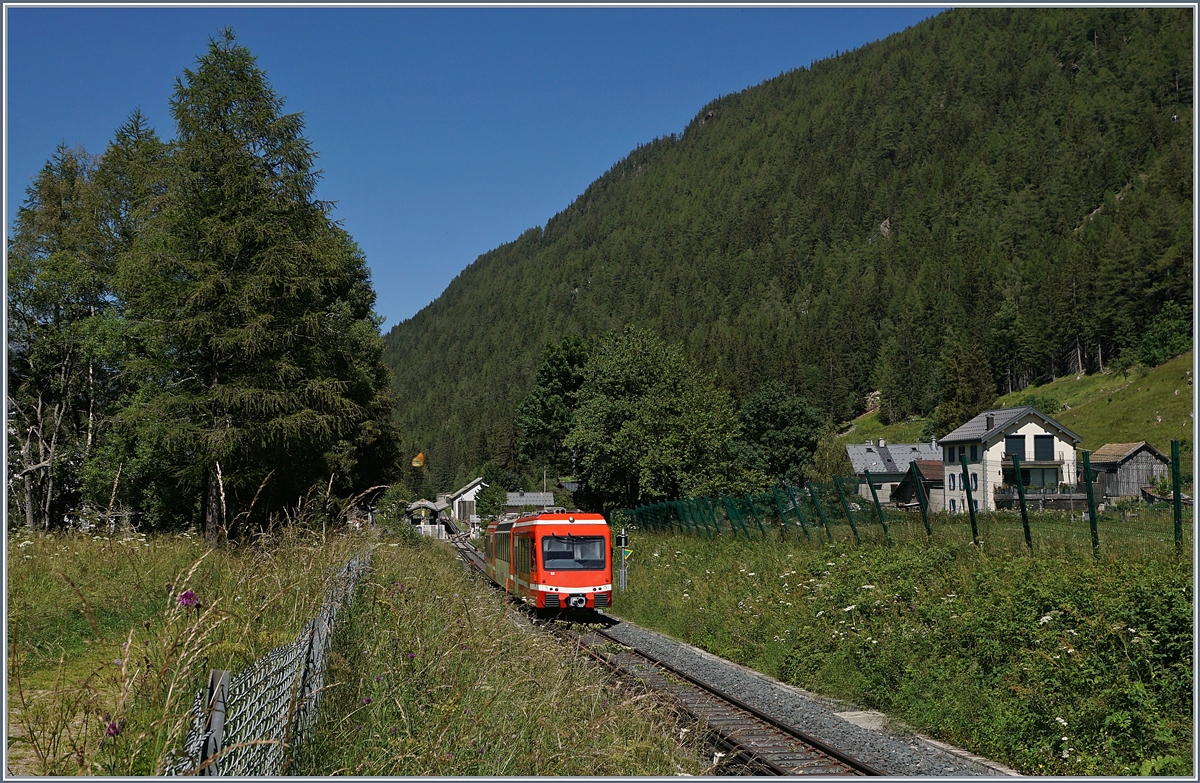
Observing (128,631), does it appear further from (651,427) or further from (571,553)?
(651,427)

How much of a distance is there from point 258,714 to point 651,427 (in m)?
40.0

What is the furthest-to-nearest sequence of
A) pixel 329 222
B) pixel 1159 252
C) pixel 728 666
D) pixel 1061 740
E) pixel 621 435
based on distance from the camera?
pixel 1159 252 < pixel 621 435 < pixel 329 222 < pixel 728 666 < pixel 1061 740

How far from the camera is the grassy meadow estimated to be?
3.67 m

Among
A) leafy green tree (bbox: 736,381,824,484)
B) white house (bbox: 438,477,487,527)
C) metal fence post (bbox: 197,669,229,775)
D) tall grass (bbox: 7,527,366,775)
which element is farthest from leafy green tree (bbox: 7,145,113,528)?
white house (bbox: 438,477,487,527)

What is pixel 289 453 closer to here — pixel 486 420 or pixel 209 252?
pixel 209 252

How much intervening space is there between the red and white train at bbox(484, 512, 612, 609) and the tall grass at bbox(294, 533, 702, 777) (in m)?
11.3

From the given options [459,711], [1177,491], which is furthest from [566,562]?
[459,711]

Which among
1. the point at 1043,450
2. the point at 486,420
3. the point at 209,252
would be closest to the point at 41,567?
the point at 209,252

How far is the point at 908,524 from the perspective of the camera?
14008 mm

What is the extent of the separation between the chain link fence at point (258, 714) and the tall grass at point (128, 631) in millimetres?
209

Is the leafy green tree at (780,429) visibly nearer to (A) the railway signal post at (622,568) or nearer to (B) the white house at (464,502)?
(B) the white house at (464,502)

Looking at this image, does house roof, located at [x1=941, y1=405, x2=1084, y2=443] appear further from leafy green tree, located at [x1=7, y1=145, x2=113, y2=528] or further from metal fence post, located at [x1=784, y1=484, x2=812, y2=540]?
leafy green tree, located at [x1=7, y1=145, x2=113, y2=528]

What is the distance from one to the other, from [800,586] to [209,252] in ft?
50.5

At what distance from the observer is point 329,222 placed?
2220 cm
